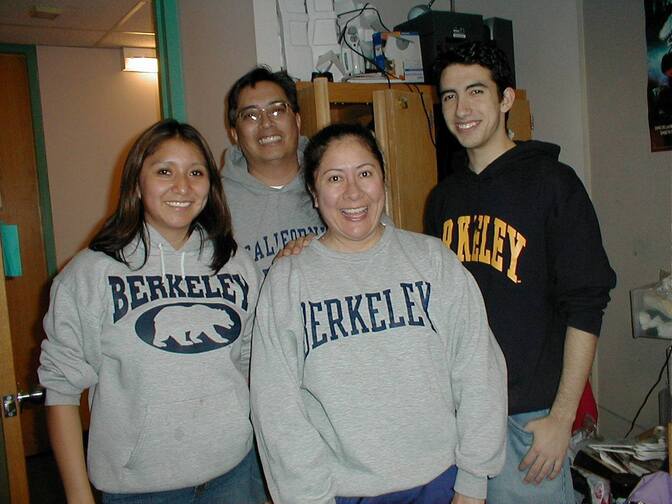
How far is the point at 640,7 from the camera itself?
2.72 meters

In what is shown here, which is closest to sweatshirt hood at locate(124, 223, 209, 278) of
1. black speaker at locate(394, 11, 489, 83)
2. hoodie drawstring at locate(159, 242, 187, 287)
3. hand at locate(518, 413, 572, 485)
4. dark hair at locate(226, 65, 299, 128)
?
hoodie drawstring at locate(159, 242, 187, 287)

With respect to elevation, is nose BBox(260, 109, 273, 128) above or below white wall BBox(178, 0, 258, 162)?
below

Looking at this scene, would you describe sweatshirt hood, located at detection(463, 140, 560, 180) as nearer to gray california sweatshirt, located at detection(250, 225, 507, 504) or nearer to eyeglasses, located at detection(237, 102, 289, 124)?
gray california sweatshirt, located at detection(250, 225, 507, 504)

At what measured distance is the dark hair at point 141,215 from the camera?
1301 mm

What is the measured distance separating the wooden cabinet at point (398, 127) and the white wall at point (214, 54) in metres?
0.37

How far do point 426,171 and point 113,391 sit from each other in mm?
1481

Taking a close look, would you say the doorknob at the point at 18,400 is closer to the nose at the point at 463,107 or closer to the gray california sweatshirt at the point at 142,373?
the gray california sweatshirt at the point at 142,373

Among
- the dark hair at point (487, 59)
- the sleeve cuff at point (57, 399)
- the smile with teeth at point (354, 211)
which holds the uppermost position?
the dark hair at point (487, 59)

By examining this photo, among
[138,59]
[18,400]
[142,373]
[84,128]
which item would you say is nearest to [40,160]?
[84,128]

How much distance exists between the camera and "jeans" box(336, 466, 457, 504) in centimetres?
114

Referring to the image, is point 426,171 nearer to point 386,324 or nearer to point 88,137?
point 386,324

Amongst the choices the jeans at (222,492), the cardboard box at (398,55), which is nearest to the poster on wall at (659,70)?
the cardboard box at (398,55)

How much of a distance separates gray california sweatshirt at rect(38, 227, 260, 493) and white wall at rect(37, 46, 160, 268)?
9.63 ft

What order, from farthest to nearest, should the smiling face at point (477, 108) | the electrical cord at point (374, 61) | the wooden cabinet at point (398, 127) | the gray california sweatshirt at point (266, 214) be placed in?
the electrical cord at point (374, 61) < the wooden cabinet at point (398, 127) < the gray california sweatshirt at point (266, 214) < the smiling face at point (477, 108)
